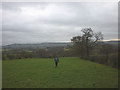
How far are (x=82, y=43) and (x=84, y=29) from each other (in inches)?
207

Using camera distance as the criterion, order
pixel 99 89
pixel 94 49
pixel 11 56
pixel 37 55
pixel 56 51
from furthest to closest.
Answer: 1. pixel 37 55
2. pixel 56 51
3. pixel 11 56
4. pixel 94 49
5. pixel 99 89

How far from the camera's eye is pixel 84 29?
143ft

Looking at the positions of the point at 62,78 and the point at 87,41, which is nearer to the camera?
the point at 62,78

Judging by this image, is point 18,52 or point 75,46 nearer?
point 75,46

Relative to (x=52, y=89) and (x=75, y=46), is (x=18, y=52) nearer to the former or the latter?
(x=75, y=46)

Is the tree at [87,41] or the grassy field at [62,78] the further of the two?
the tree at [87,41]

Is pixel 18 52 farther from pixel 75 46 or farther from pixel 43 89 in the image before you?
pixel 43 89

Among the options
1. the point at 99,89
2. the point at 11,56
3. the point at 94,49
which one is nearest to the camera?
the point at 99,89

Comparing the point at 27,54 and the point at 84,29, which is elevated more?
the point at 84,29

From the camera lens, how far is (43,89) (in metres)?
8.38

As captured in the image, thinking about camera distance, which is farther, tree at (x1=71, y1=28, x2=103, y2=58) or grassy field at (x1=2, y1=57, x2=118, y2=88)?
tree at (x1=71, y1=28, x2=103, y2=58)

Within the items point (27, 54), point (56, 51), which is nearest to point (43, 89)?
point (56, 51)

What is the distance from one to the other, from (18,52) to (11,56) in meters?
6.67

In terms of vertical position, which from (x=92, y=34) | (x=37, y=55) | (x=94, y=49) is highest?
(x=92, y=34)
